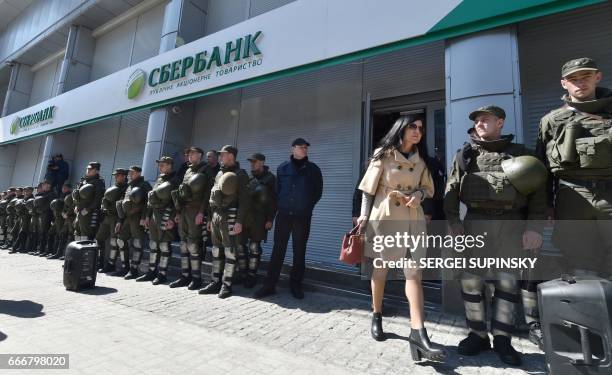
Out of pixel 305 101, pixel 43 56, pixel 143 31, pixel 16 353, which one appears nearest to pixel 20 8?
pixel 43 56

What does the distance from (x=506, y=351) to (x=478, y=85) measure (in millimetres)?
2787

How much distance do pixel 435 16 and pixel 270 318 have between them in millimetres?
4194

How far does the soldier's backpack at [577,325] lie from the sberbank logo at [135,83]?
362 inches

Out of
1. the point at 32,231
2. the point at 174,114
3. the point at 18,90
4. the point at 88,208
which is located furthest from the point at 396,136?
the point at 18,90

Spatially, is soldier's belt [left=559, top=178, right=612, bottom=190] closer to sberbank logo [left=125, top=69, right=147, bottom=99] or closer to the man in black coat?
the man in black coat

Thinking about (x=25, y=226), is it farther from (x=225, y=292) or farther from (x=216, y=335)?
(x=216, y=335)

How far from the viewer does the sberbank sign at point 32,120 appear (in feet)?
38.2

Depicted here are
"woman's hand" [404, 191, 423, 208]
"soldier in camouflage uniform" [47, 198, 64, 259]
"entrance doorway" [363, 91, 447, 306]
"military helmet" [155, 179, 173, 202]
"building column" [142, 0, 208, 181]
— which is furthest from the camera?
"soldier in camouflage uniform" [47, 198, 64, 259]

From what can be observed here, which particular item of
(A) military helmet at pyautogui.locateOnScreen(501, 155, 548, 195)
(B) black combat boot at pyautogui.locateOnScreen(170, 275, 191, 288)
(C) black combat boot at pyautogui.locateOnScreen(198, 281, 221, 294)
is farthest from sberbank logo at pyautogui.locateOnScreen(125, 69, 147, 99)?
(A) military helmet at pyautogui.locateOnScreen(501, 155, 548, 195)

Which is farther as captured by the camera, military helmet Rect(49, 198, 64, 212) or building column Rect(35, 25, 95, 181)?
→ building column Rect(35, 25, 95, 181)

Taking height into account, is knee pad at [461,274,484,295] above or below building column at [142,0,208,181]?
below

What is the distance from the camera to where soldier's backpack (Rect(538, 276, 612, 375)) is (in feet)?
5.38

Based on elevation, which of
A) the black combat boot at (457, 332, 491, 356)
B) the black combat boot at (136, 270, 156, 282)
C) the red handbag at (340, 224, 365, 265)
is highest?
the red handbag at (340, 224, 365, 265)

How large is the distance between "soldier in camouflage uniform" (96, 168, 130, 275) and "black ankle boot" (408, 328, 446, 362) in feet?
17.6
